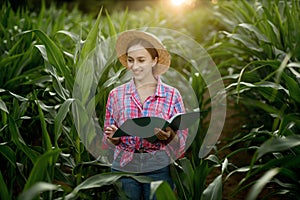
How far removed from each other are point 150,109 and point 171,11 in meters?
4.47

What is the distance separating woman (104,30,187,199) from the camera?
1.26 metres

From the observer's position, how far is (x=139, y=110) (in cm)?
126

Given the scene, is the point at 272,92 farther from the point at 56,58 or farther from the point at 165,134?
the point at 56,58

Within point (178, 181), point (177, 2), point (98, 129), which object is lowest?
point (178, 181)

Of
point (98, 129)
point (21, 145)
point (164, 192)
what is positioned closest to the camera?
point (164, 192)

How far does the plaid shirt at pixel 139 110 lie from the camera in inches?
49.6

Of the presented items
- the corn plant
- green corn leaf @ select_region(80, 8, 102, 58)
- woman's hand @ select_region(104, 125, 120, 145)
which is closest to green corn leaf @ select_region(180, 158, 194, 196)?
the corn plant

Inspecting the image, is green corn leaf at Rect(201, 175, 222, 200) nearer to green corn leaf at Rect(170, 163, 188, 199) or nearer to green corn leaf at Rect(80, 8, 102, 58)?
green corn leaf at Rect(170, 163, 188, 199)

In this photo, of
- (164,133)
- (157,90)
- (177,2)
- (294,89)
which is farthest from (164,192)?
(177,2)

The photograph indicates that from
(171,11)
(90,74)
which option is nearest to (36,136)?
(90,74)

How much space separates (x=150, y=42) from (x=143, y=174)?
35 cm

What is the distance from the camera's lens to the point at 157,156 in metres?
1.30

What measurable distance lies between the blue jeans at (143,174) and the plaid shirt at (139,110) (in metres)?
0.02

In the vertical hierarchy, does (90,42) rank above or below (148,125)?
above
